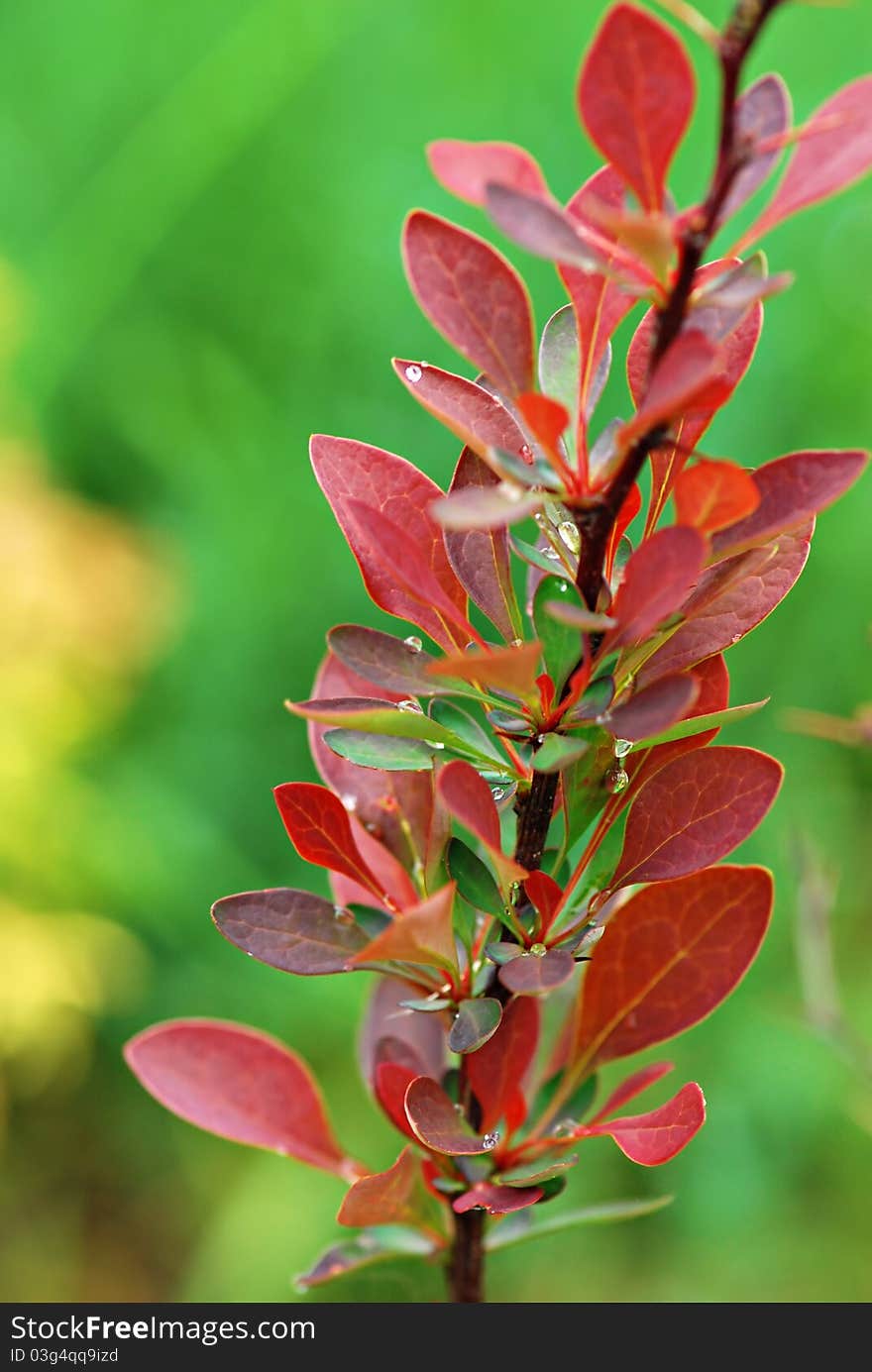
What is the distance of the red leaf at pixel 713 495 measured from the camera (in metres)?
0.28

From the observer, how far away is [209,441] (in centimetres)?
178

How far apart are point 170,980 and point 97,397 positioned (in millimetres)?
877

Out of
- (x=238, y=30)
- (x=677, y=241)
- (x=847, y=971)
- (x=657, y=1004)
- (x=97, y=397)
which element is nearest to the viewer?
(x=677, y=241)

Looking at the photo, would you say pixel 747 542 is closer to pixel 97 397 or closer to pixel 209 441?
pixel 209 441

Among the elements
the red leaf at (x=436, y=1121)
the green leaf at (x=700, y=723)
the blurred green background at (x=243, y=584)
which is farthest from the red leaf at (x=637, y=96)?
the blurred green background at (x=243, y=584)

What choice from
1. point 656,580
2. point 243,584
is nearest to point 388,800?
point 656,580

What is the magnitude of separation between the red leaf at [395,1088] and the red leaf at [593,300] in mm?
194

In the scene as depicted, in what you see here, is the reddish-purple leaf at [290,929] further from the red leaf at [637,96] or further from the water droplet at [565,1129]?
the red leaf at [637,96]

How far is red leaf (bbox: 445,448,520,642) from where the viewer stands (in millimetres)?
349

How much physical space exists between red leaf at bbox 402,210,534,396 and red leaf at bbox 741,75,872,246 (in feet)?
0.22

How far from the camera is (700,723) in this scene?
1.05ft

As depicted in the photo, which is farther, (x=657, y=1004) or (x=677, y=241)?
(x=657, y=1004)

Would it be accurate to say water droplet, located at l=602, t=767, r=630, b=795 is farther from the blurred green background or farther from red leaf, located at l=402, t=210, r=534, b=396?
Answer: the blurred green background

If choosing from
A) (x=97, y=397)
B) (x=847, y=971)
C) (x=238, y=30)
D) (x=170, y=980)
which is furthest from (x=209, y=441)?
(x=847, y=971)
